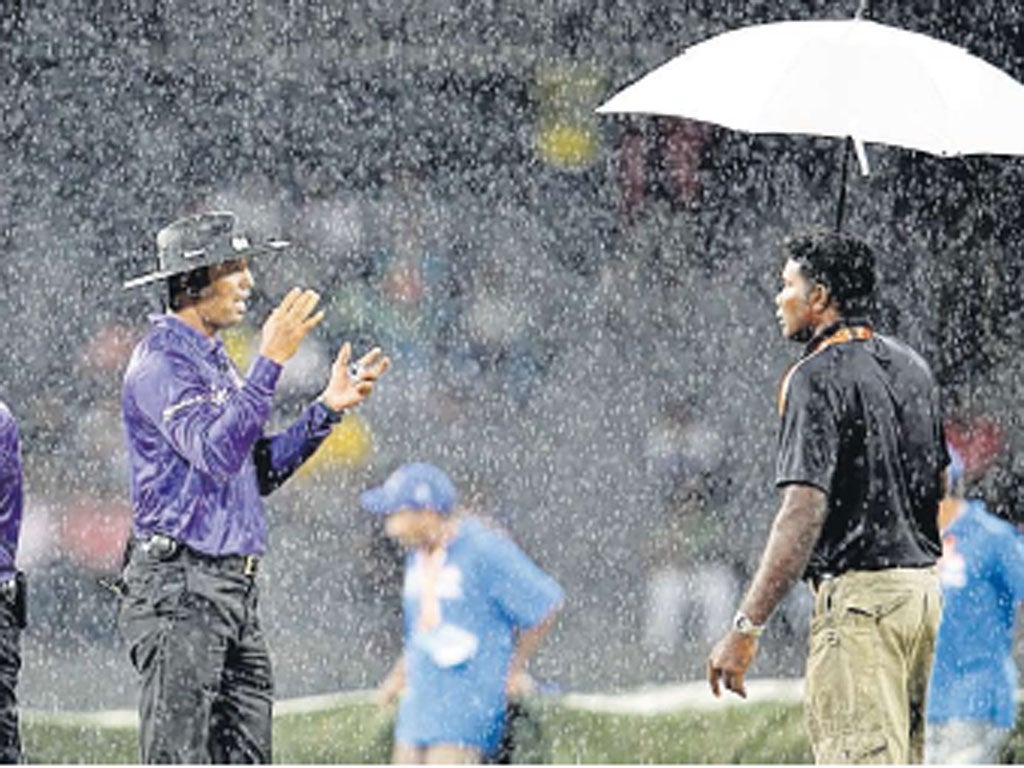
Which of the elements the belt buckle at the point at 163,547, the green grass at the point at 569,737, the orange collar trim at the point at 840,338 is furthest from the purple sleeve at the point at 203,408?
the green grass at the point at 569,737

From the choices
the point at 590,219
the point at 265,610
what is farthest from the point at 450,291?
the point at 265,610

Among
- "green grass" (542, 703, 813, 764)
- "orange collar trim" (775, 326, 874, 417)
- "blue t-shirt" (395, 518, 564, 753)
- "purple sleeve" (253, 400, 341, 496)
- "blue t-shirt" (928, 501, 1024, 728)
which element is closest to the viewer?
"orange collar trim" (775, 326, 874, 417)

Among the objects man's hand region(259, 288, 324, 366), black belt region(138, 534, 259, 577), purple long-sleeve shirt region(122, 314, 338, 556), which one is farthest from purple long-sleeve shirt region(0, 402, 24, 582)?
man's hand region(259, 288, 324, 366)

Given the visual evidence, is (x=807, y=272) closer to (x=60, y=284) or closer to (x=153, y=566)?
(x=153, y=566)

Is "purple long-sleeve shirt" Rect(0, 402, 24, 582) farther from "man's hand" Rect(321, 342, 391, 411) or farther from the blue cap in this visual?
the blue cap

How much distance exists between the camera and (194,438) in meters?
6.55

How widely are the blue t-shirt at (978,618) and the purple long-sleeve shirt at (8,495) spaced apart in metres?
3.09

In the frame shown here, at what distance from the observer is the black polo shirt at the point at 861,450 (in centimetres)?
632

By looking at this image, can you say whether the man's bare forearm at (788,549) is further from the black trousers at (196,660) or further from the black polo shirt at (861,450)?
the black trousers at (196,660)

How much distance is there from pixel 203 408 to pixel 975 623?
10.6ft

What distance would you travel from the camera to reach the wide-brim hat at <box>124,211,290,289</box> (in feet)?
22.5

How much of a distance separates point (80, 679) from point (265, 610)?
0.78 metres

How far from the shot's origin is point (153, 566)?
662 cm

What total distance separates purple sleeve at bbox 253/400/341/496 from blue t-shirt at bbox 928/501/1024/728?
2.75 meters
